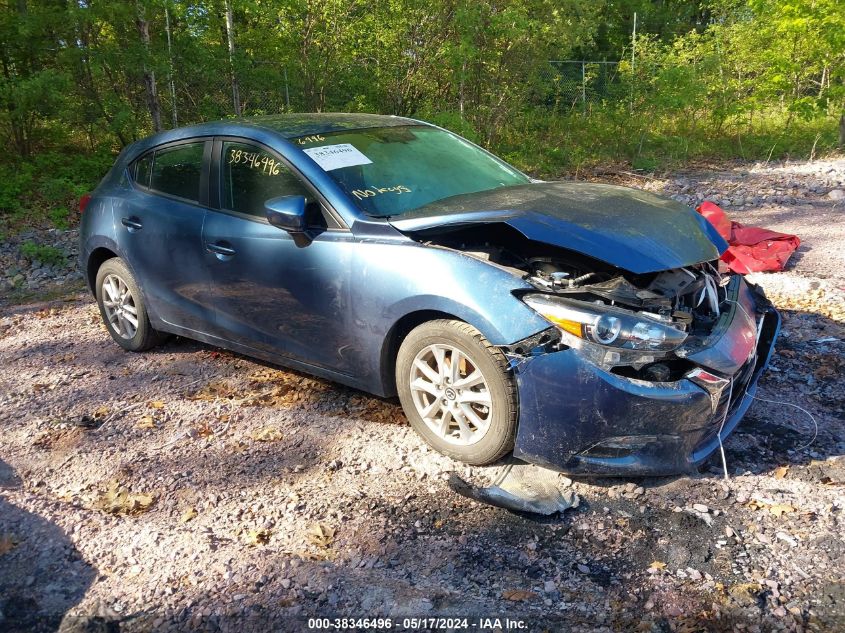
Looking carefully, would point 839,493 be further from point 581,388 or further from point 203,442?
point 203,442

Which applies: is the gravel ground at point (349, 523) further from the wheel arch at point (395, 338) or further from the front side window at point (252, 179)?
the front side window at point (252, 179)

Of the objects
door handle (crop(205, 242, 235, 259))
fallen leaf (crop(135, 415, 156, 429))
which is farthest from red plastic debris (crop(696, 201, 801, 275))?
fallen leaf (crop(135, 415, 156, 429))

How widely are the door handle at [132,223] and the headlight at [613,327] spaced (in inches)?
120

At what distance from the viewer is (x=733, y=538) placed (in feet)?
9.64

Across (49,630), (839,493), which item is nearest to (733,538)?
(839,493)

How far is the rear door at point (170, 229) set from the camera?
4.51 meters

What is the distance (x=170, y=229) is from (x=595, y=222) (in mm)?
2708

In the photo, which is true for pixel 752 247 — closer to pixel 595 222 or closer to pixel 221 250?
pixel 595 222

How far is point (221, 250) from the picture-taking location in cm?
429

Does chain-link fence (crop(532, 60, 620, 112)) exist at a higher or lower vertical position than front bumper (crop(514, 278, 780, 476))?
higher

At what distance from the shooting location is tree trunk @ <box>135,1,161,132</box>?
9944mm

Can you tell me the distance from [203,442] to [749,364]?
2878mm

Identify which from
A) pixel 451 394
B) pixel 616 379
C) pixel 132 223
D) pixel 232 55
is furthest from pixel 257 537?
pixel 232 55

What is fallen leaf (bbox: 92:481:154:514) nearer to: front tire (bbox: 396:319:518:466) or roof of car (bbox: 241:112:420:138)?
front tire (bbox: 396:319:518:466)
